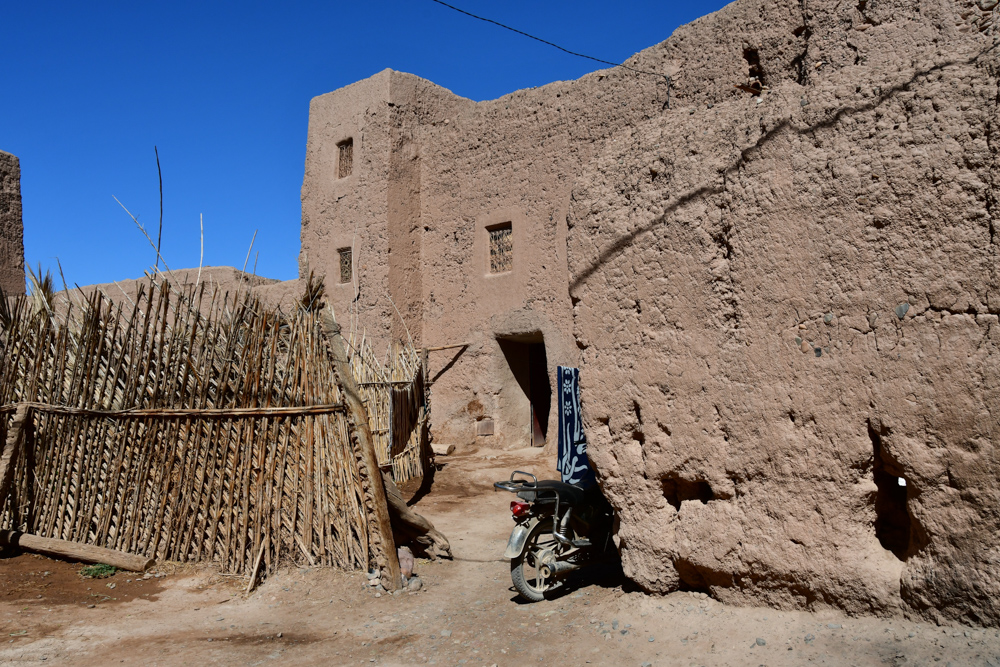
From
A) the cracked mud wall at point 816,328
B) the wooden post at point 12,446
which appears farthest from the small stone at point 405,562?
the wooden post at point 12,446

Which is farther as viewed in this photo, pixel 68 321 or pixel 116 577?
pixel 68 321

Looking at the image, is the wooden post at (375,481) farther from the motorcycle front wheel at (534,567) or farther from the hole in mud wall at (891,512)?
the hole in mud wall at (891,512)

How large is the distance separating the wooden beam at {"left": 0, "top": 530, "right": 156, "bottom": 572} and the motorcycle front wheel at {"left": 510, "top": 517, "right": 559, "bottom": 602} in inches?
99.7

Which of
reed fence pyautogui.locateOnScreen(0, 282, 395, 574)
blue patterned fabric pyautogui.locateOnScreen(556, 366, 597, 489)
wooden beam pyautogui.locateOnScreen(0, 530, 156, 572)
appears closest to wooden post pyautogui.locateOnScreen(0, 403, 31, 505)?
reed fence pyautogui.locateOnScreen(0, 282, 395, 574)

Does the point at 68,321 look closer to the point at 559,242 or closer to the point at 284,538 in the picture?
the point at 284,538

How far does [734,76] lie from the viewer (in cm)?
795

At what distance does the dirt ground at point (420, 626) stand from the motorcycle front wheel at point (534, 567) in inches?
3.4

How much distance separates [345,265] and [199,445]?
293 inches

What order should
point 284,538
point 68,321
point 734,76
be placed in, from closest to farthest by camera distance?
point 284,538, point 68,321, point 734,76

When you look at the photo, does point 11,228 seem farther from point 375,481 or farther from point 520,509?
point 520,509

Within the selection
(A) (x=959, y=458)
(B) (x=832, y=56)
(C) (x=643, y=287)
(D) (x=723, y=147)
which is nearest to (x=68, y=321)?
(C) (x=643, y=287)

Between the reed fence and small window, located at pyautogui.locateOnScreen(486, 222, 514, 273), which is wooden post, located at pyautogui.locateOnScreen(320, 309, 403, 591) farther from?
small window, located at pyautogui.locateOnScreen(486, 222, 514, 273)

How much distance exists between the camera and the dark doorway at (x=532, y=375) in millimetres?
10742

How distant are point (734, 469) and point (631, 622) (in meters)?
0.91
